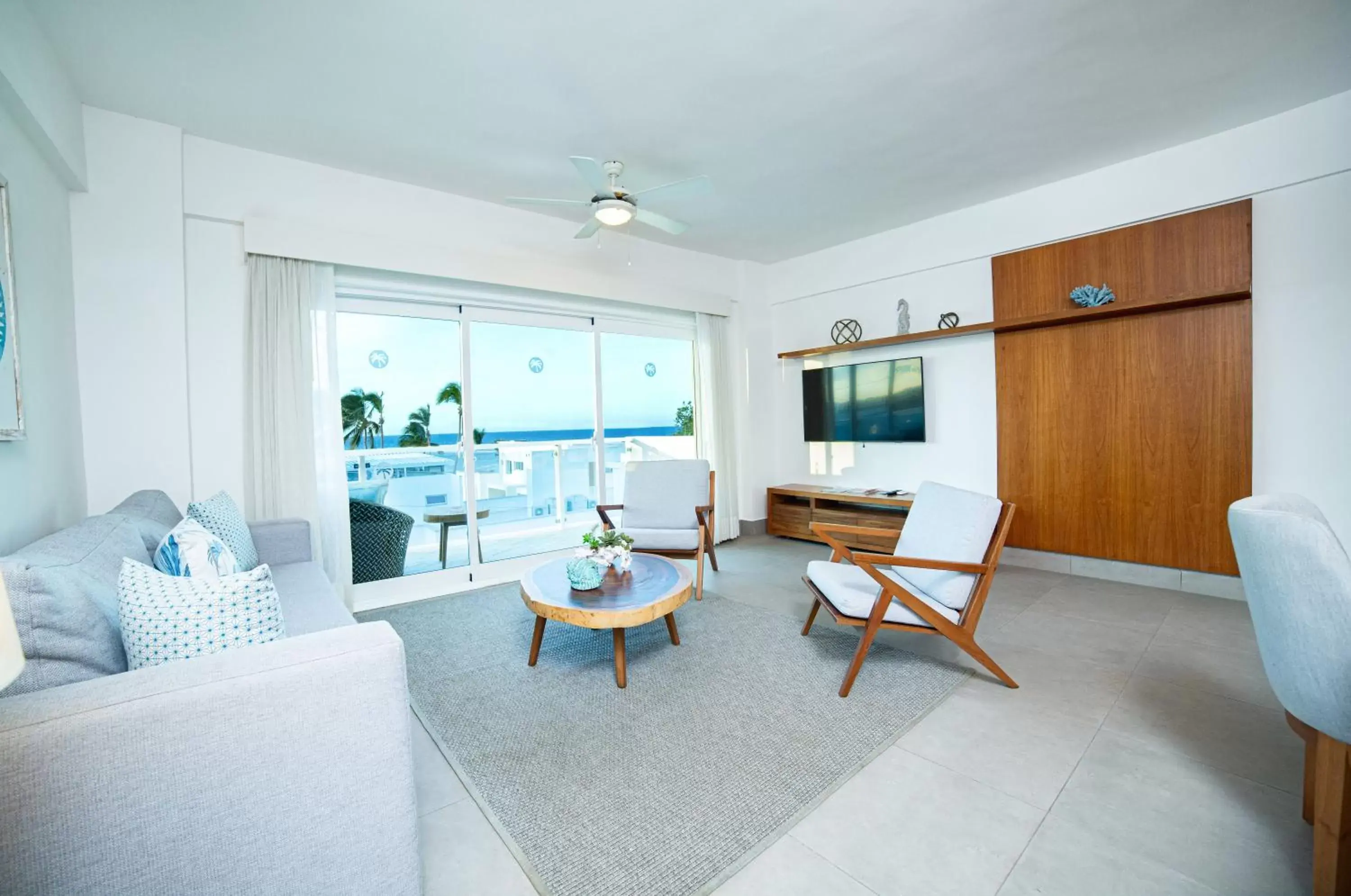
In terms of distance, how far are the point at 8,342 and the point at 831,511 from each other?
5.01m

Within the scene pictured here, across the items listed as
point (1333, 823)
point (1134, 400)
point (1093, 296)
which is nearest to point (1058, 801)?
point (1333, 823)

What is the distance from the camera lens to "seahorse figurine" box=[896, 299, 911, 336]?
470 centimetres

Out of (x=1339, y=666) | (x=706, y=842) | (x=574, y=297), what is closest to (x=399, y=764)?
(x=706, y=842)

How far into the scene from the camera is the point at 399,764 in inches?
48.7

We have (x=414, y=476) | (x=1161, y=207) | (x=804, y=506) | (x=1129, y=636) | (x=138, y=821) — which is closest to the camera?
(x=138, y=821)

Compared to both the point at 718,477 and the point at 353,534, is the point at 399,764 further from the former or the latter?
the point at 718,477

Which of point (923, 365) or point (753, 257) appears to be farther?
point (753, 257)

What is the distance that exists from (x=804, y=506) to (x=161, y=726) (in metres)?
4.90

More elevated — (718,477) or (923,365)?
(923,365)

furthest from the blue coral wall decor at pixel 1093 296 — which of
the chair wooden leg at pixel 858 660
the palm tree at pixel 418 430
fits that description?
the palm tree at pixel 418 430

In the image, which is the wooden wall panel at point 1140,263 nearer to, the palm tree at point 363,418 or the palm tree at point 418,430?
the palm tree at point 418,430

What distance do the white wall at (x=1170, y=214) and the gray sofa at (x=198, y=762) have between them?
4.55m

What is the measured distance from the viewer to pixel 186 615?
128 cm

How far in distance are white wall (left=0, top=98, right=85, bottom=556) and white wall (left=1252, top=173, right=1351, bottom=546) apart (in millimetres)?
5993
